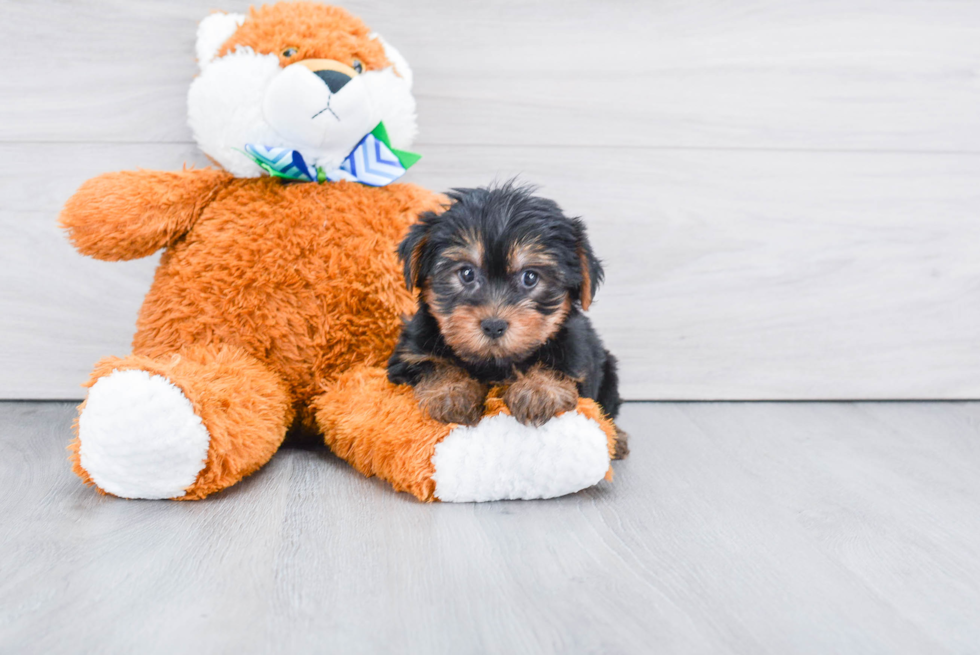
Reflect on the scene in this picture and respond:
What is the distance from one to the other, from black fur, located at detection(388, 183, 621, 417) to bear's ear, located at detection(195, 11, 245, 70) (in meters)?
0.83

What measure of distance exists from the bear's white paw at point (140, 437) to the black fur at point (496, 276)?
19.3 inches

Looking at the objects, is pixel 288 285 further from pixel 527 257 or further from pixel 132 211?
pixel 527 257

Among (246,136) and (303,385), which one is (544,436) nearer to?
(303,385)

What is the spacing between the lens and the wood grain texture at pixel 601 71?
88.4 inches

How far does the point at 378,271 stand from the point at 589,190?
880 mm

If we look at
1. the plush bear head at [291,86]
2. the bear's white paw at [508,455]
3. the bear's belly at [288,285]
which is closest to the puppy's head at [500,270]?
the bear's white paw at [508,455]

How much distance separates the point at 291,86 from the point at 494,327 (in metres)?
0.83

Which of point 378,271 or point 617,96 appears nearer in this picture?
point 378,271

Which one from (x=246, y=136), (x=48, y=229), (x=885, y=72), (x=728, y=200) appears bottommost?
(x=48, y=229)

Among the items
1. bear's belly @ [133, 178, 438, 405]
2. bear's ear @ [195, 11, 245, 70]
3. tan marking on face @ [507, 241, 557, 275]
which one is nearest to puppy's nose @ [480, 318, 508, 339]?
tan marking on face @ [507, 241, 557, 275]

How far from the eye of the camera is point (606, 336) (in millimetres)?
2584

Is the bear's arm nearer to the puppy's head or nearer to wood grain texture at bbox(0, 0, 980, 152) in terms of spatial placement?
wood grain texture at bbox(0, 0, 980, 152)

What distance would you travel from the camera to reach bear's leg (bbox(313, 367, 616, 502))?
5.30ft

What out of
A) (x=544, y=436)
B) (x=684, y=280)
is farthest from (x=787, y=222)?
(x=544, y=436)
